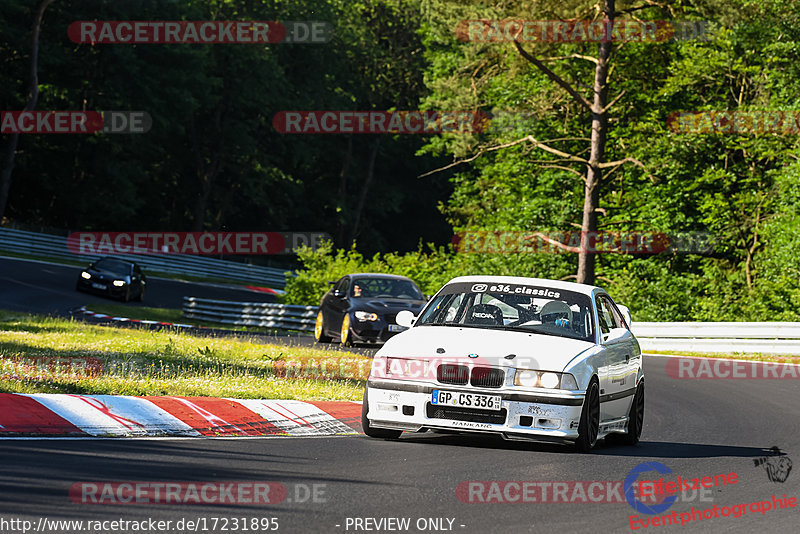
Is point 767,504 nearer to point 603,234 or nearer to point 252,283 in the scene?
point 603,234

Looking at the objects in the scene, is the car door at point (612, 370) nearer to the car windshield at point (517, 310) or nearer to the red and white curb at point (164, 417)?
the car windshield at point (517, 310)

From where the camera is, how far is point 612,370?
11.1 metres

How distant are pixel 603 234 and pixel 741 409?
83.9ft

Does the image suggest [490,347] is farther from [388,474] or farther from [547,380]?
[388,474]

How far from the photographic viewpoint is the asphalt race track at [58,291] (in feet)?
116

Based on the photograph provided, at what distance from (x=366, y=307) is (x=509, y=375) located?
46.7ft

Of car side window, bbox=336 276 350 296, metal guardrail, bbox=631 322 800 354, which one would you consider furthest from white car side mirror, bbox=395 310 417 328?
metal guardrail, bbox=631 322 800 354

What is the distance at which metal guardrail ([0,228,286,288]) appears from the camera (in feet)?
187

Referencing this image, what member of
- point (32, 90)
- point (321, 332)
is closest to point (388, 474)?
point (321, 332)

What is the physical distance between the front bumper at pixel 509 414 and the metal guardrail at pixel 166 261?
49.3 m

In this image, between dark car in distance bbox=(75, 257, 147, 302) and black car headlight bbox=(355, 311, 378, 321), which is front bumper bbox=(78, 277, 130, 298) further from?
black car headlight bbox=(355, 311, 378, 321)

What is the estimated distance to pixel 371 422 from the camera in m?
10.6

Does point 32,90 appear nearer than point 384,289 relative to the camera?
No

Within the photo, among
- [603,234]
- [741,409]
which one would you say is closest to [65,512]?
[741,409]
